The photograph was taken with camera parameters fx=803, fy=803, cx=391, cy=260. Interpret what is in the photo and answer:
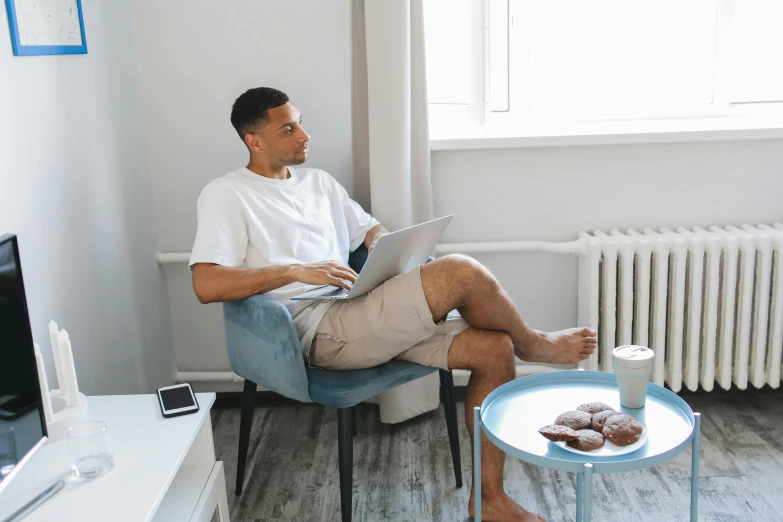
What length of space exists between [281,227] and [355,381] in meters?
0.51

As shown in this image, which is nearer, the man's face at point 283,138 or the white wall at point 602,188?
the man's face at point 283,138

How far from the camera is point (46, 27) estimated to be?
209cm

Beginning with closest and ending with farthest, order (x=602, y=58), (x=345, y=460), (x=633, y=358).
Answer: (x=633, y=358)
(x=345, y=460)
(x=602, y=58)

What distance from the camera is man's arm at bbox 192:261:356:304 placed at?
2.09 m

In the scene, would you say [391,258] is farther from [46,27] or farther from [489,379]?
[46,27]

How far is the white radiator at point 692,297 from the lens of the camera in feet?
8.59

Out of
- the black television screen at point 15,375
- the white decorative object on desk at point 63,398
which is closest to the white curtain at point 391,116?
the white decorative object on desk at point 63,398

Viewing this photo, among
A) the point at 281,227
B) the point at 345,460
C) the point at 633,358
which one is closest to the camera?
the point at 633,358

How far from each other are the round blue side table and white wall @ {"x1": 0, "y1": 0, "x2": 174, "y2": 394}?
3.75ft

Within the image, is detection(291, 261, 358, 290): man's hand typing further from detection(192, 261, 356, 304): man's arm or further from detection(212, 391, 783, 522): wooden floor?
detection(212, 391, 783, 522): wooden floor

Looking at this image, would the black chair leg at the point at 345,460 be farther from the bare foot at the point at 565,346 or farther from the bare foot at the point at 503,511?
the bare foot at the point at 565,346

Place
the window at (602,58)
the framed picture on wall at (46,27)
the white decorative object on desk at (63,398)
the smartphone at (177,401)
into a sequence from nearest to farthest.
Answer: the white decorative object on desk at (63,398) < the smartphone at (177,401) < the framed picture on wall at (46,27) < the window at (602,58)

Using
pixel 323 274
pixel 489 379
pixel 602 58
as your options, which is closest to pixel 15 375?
pixel 323 274

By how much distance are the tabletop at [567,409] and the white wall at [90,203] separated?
45.4 inches
